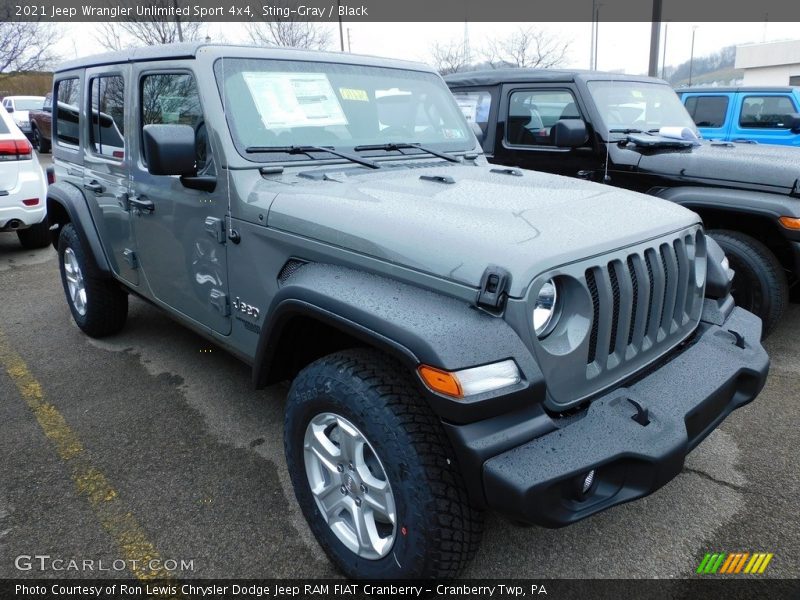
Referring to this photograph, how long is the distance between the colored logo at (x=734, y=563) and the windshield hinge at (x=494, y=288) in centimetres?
141

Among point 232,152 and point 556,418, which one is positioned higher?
point 232,152

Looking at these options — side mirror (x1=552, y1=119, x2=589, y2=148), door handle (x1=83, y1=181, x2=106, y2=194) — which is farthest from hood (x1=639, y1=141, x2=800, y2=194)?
door handle (x1=83, y1=181, x2=106, y2=194)

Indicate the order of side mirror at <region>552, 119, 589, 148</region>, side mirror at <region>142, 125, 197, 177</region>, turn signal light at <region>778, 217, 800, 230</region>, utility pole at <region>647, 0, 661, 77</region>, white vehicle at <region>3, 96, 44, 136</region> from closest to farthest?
side mirror at <region>142, 125, 197, 177</region>
turn signal light at <region>778, 217, 800, 230</region>
side mirror at <region>552, 119, 589, 148</region>
utility pole at <region>647, 0, 661, 77</region>
white vehicle at <region>3, 96, 44, 136</region>

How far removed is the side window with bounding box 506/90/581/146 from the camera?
5207 millimetres

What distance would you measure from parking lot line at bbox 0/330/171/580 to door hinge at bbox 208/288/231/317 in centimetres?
95

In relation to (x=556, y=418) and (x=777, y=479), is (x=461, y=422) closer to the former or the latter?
Result: (x=556, y=418)

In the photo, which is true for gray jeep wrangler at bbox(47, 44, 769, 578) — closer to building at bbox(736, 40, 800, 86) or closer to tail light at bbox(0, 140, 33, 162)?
tail light at bbox(0, 140, 33, 162)

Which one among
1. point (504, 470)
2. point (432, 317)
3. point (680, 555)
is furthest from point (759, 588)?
point (432, 317)

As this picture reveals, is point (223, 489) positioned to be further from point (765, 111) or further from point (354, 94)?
point (765, 111)

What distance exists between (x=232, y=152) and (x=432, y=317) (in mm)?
1368

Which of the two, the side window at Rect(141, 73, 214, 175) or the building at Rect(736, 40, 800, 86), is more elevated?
the building at Rect(736, 40, 800, 86)

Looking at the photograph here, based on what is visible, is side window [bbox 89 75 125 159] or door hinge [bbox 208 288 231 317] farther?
side window [bbox 89 75 125 159]

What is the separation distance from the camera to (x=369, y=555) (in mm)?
2096

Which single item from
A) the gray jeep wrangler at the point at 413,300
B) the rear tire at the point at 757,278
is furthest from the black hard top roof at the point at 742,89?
the gray jeep wrangler at the point at 413,300
